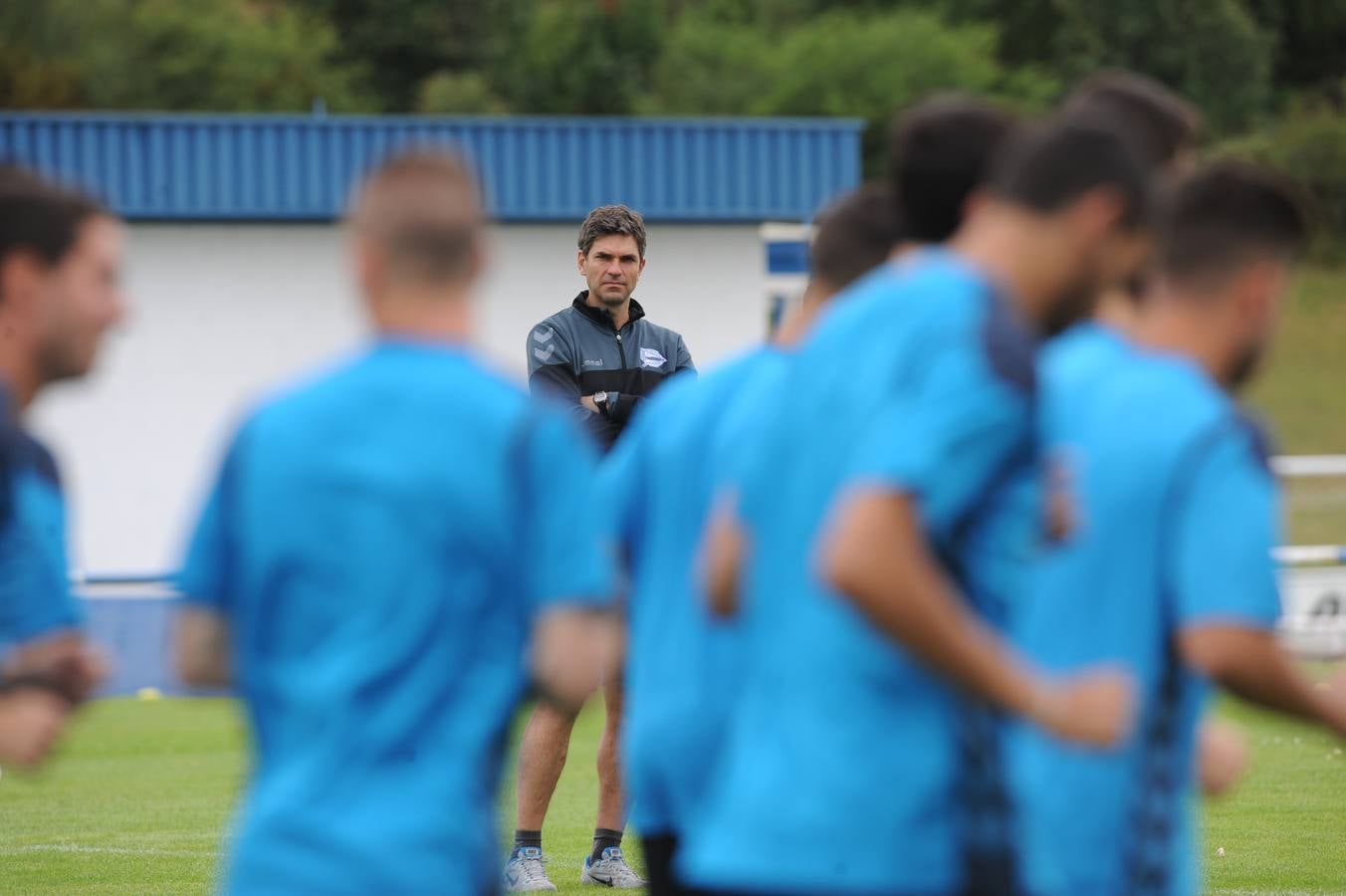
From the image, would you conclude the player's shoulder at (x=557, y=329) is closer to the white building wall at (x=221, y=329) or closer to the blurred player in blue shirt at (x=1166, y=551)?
the blurred player in blue shirt at (x=1166, y=551)

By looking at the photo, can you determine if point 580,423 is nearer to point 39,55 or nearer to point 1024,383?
point 1024,383

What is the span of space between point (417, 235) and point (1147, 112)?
1.54m

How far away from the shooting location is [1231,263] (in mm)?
3703

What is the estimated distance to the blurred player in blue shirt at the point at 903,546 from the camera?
3.10m

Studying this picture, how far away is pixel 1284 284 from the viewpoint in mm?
3855

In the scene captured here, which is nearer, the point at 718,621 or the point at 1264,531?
the point at 1264,531

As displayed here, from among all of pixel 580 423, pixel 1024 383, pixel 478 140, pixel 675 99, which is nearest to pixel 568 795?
pixel 580 423

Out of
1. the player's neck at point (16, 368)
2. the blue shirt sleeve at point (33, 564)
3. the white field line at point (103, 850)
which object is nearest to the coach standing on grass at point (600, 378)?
the white field line at point (103, 850)

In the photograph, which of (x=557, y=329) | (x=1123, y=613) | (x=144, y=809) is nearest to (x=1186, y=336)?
(x=1123, y=613)

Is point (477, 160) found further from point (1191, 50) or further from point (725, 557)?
point (1191, 50)

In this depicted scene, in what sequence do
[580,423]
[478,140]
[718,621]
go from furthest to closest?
[478,140] < [580,423] < [718,621]

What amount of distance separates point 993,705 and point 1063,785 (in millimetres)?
603

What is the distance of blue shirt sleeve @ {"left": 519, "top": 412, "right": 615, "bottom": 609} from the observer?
351 centimetres

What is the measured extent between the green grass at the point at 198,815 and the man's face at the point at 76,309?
12.8 ft
